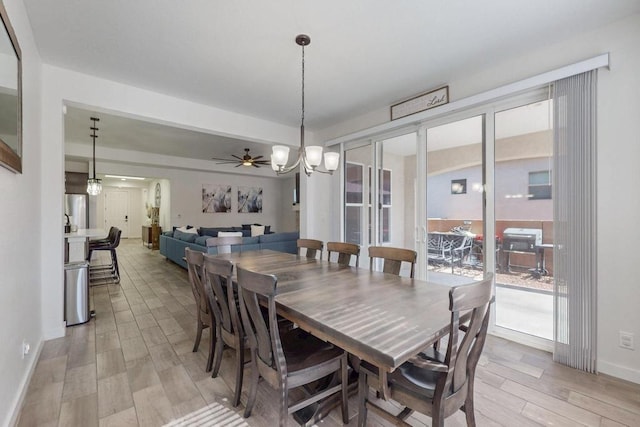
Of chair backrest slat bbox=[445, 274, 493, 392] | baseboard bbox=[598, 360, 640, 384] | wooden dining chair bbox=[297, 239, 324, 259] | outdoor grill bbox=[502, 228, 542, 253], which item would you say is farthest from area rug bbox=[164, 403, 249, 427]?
outdoor grill bbox=[502, 228, 542, 253]

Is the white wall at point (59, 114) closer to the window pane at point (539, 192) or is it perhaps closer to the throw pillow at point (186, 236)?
the throw pillow at point (186, 236)

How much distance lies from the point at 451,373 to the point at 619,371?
1968 millimetres

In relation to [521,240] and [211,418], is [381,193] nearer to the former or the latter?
[521,240]

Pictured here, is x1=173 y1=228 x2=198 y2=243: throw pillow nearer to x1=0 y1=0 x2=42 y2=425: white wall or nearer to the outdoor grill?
x1=0 y1=0 x2=42 y2=425: white wall

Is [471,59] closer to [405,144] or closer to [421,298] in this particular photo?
[405,144]

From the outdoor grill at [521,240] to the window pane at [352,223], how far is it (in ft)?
6.87

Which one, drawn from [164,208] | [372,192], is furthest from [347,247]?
[164,208]

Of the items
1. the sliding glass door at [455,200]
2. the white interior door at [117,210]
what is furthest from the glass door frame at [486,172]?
the white interior door at [117,210]

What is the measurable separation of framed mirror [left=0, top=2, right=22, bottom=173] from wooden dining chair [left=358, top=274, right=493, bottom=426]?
87.8 inches

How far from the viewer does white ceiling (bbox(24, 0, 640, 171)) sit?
1977 mm

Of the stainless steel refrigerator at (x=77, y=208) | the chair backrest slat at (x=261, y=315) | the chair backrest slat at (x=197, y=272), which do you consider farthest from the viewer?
the stainless steel refrigerator at (x=77, y=208)

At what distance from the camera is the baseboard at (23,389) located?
1580 millimetres

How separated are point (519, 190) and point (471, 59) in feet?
4.39

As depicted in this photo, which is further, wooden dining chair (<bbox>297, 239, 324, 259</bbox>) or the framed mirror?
wooden dining chair (<bbox>297, 239, 324, 259</bbox>)
